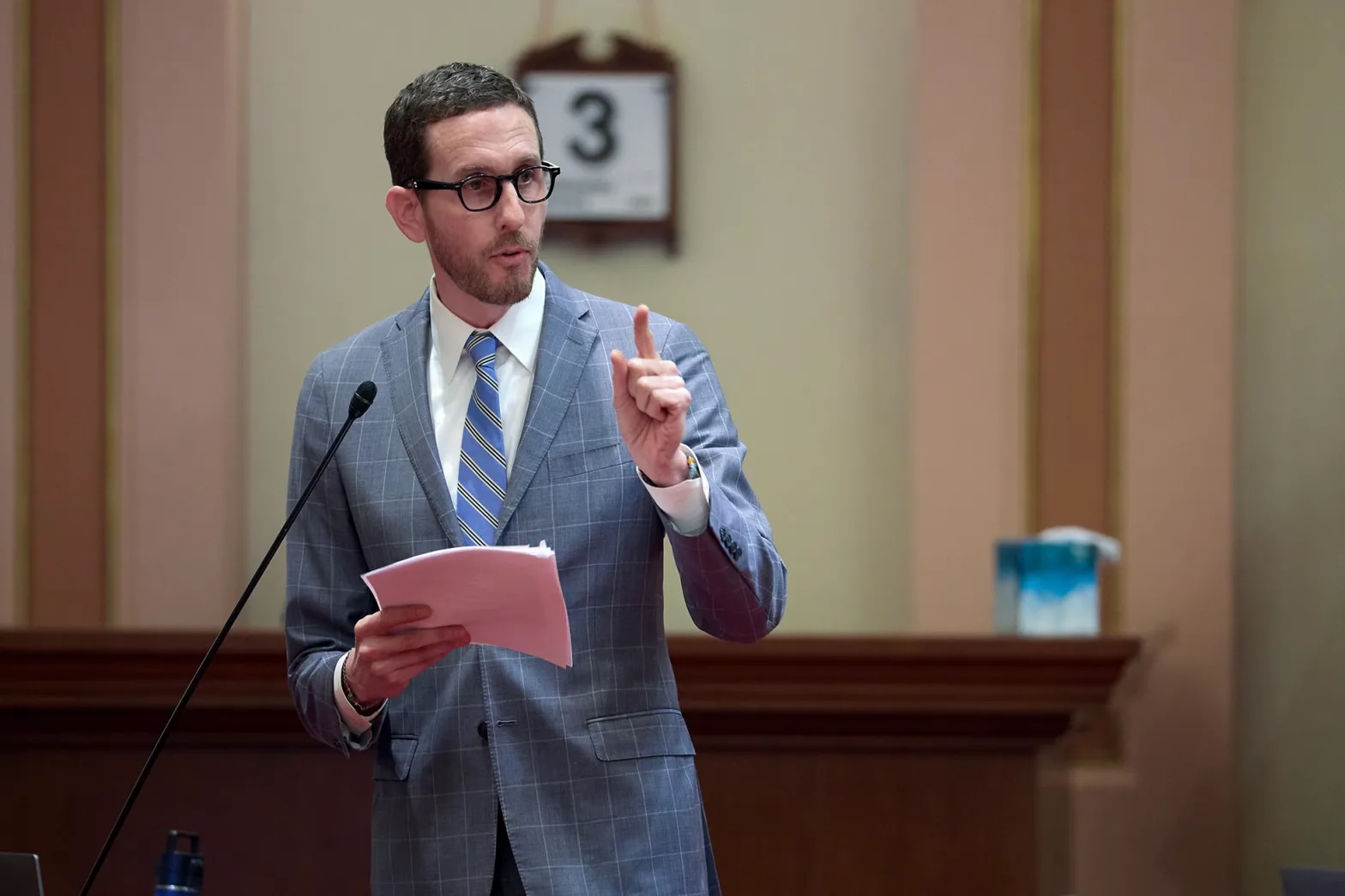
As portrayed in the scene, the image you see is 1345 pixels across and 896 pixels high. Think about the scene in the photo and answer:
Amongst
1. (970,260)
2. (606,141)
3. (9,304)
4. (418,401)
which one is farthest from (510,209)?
(9,304)

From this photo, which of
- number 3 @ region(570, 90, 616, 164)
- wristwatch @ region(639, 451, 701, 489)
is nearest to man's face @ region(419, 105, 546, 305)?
wristwatch @ region(639, 451, 701, 489)

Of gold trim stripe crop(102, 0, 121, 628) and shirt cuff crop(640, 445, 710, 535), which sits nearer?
shirt cuff crop(640, 445, 710, 535)

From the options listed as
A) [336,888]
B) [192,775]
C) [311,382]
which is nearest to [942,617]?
[336,888]

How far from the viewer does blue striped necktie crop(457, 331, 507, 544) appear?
1.75 m

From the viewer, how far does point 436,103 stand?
1840mm

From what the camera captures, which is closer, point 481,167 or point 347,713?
point 347,713

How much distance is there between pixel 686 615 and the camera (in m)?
3.51

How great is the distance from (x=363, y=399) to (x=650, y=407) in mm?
369

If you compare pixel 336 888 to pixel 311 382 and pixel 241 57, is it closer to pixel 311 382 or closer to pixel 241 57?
pixel 311 382

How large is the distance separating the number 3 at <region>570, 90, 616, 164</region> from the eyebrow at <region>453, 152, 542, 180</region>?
5.75 feet

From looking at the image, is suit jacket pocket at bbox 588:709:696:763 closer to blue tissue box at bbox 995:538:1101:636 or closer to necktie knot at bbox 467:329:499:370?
necktie knot at bbox 467:329:499:370

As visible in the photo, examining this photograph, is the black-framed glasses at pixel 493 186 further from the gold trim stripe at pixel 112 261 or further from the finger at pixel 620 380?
the gold trim stripe at pixel 112 261

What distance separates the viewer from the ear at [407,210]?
1890 mm

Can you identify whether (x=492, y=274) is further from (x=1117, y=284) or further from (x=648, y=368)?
(x=1117, y=284)
